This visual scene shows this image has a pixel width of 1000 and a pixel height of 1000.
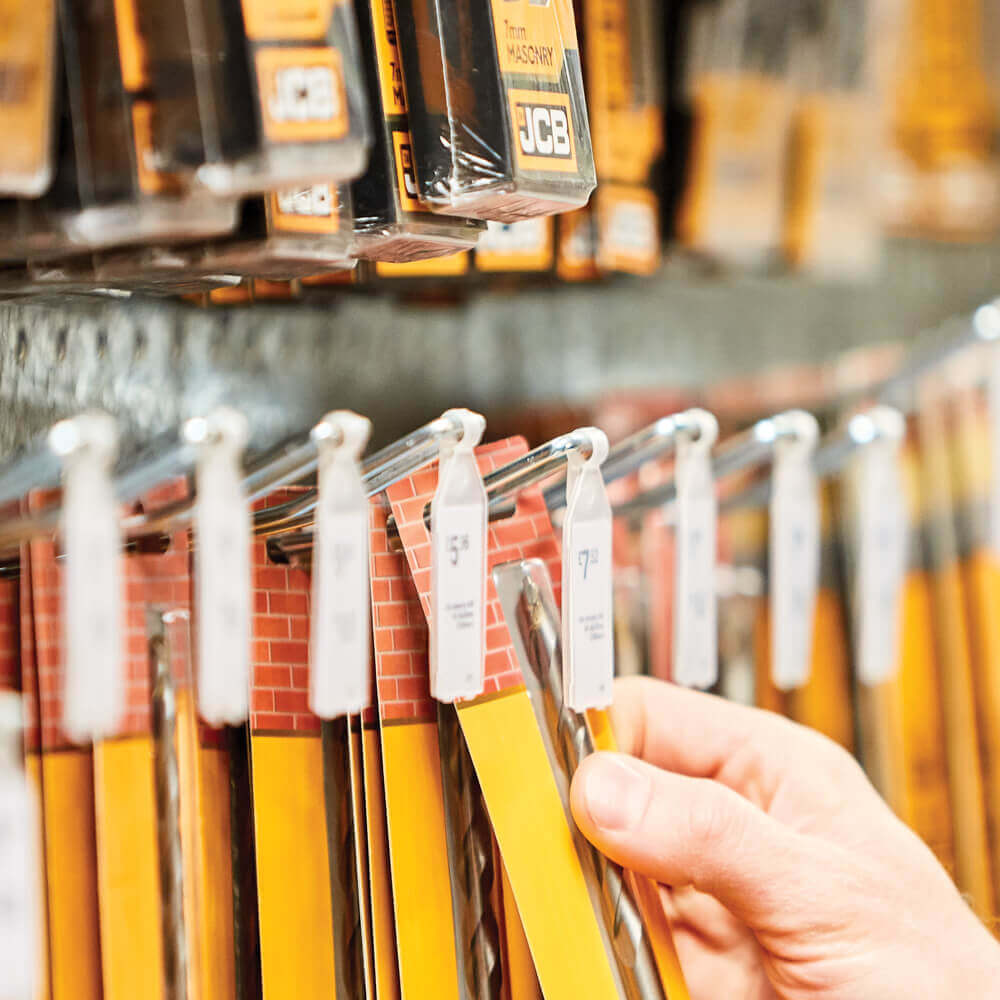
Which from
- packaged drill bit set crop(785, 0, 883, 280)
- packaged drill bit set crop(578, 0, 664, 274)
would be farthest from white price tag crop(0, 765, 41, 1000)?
packaged drill bit set crop(785, 0, 883, 280)

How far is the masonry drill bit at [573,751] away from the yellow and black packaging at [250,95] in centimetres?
25

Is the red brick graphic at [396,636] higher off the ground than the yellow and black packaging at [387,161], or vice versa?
the yellow and black packaging at [387,161]

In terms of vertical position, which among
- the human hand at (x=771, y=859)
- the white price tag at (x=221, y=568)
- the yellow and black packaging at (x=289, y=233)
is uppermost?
the yellow and black packaging at (x=289, y=233)

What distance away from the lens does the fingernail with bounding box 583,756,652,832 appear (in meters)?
0.58

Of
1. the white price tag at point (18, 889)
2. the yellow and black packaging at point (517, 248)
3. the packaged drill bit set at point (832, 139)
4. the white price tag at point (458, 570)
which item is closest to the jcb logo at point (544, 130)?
the white price tag at point (458, 570)

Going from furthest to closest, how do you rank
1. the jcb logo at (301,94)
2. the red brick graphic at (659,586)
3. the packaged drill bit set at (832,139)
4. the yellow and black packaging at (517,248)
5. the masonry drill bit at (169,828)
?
the packaged drill bit set at (832,139)
the red brick graphic at (659,586)
the yellow and black packaging at (517,248)
the masonry drill bit at (169,828)
the jcb logo at (301,94)

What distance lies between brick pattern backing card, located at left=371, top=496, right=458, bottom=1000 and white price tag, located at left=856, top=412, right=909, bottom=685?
34cm

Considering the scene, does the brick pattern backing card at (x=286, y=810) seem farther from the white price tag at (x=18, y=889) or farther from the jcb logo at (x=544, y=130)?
the jcb logo at (x=544, y=130)

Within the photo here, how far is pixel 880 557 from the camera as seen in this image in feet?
2.65

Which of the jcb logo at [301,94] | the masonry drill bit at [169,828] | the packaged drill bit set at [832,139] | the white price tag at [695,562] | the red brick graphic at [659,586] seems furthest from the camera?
the packaged drill bit set at [832,139]

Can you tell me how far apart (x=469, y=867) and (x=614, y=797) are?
3.3 inches

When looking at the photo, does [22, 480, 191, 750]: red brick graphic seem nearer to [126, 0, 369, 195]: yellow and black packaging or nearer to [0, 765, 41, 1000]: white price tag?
[0, 765, 41, 1000]: white price tag

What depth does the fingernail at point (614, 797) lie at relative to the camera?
22.8 inches

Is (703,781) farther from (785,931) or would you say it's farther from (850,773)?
(850,773)
